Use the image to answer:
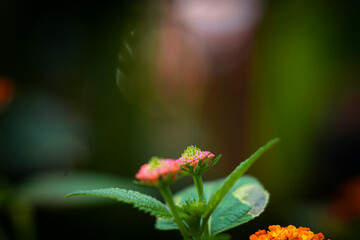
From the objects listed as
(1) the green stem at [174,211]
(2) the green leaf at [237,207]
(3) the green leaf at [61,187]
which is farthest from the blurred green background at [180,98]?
(1) the green stem at [174,211]

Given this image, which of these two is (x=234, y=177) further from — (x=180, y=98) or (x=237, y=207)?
(x=180, y=98)

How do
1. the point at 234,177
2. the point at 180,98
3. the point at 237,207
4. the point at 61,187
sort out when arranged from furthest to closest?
the point at 180,98 < the point at 61,187 < the point at 237,207 < the point at 234,177

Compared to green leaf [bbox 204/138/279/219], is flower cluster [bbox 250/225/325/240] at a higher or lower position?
lower

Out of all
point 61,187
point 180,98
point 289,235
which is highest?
point 180,98

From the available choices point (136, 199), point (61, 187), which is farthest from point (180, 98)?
point (136, 199)

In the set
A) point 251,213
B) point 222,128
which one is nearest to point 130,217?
point 222,128

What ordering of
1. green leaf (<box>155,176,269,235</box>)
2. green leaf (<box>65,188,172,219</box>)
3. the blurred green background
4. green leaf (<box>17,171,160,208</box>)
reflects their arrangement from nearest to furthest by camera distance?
1. green leaf (<box>65,188,172,219</box>)
2. green leaf (<box>155,176,269,235</box>)
3. green leaf (<box>17,171,160,208</box>)
4. the blurred green background

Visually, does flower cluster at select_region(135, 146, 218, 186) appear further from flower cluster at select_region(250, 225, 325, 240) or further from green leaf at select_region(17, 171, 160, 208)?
green leaf at select_region(17, 171, 160, 208)

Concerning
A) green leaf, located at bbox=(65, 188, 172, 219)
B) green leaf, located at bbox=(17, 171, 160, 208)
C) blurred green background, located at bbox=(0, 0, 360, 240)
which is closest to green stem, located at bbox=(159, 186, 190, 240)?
green leaf, located at bbox=(65, 188, 172, 219)

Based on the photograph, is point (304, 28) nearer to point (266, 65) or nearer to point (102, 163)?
point (266, 65)
